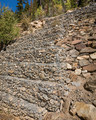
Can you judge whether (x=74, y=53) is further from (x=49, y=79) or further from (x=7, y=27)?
(x=7, y=27)

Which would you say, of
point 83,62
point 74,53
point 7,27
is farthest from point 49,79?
point 7,27

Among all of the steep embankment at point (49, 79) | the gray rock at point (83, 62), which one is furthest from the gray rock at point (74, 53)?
the gray rock at point (83, 62)

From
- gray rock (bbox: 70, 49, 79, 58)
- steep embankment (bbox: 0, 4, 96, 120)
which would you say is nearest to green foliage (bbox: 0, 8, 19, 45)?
steep embankment (bbox: 0, 4, 96, 120)

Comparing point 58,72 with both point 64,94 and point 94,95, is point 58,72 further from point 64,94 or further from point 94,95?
point 94,95

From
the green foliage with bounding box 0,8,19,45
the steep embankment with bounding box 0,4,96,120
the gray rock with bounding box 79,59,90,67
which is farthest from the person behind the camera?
the green foliage with bounding box 0,8,19,45

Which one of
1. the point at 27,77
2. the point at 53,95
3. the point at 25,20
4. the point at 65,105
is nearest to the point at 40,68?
the point at 27,77

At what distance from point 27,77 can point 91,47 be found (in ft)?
13.1

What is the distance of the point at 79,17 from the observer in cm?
798

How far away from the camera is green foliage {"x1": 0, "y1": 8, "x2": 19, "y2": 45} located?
8305 mm

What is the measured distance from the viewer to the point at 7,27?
8.37 meters

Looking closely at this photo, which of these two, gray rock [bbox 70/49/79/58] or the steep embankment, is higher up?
gray rock [bbox 70/49/79/58]

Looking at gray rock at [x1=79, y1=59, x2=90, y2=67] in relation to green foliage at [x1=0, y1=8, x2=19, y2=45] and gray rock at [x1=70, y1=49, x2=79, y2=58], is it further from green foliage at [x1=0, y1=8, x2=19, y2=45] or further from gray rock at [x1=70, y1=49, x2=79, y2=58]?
green foliage at [x1=0, y1=8, x2=19, y2=45]

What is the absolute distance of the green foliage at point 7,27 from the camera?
8305 millimetres

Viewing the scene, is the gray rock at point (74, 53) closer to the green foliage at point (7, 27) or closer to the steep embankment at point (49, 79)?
the steep embankment at point (49, 79)
